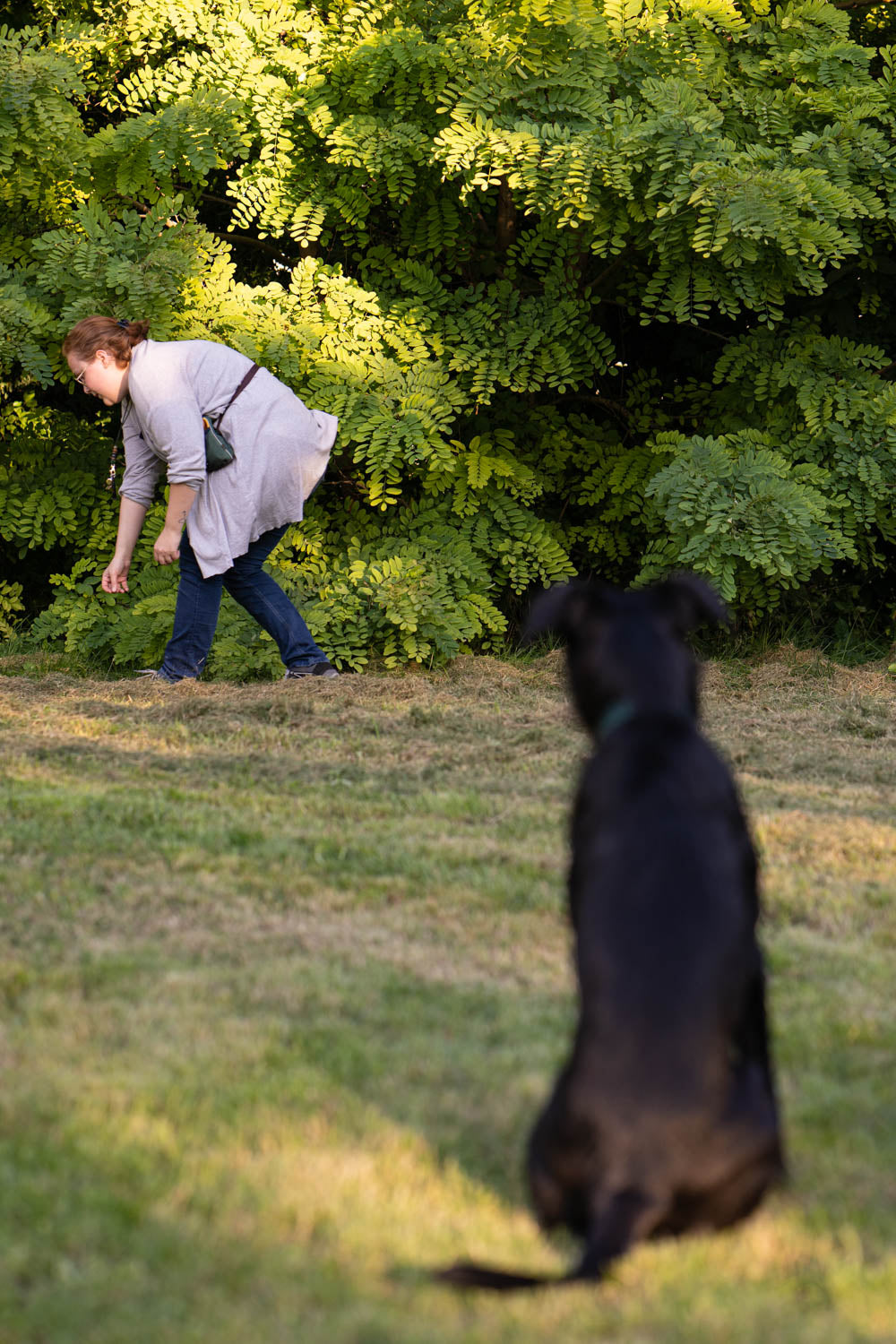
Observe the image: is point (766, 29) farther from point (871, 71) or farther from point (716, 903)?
point (716, 903)

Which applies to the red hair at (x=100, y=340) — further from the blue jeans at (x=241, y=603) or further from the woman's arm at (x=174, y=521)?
the blue jeans at (x=241, y=603)

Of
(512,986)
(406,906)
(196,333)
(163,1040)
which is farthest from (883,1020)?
(196,333)

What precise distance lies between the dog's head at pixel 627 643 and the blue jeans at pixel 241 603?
4588 millimetres

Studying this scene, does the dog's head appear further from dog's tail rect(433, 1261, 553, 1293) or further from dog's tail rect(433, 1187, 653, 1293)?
dog's tail rect(433, 1261, 553, 1293)

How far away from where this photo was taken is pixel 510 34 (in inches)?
284

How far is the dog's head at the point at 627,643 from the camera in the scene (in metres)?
2.23

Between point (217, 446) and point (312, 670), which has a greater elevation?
point (217, 446)

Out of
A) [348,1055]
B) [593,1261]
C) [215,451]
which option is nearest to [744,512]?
[215,451]

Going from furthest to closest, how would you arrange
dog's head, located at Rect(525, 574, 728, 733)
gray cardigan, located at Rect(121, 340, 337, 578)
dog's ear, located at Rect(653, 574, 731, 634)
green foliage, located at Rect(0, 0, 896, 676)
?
green foliage, located at Rect(0, 0, 896, 676) < gray cardigan, located at Rect(121, 340, 337, 578) < dog's ear, located at Rect(653, 574, 731, 634) < dog's head, located at Rect(525, 574, 728, 733)

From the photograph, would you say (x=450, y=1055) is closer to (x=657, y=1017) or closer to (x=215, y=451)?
(x=657, y=1017)

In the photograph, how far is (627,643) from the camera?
227 cm

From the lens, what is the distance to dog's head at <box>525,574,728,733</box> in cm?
223

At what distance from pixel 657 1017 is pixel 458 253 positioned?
7.57 metres

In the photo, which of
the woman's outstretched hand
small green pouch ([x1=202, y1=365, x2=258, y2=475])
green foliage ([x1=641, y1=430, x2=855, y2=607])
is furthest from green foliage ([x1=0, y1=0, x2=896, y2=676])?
small green pouch ([x1=202, y1=365, x2=258, y2=475])
